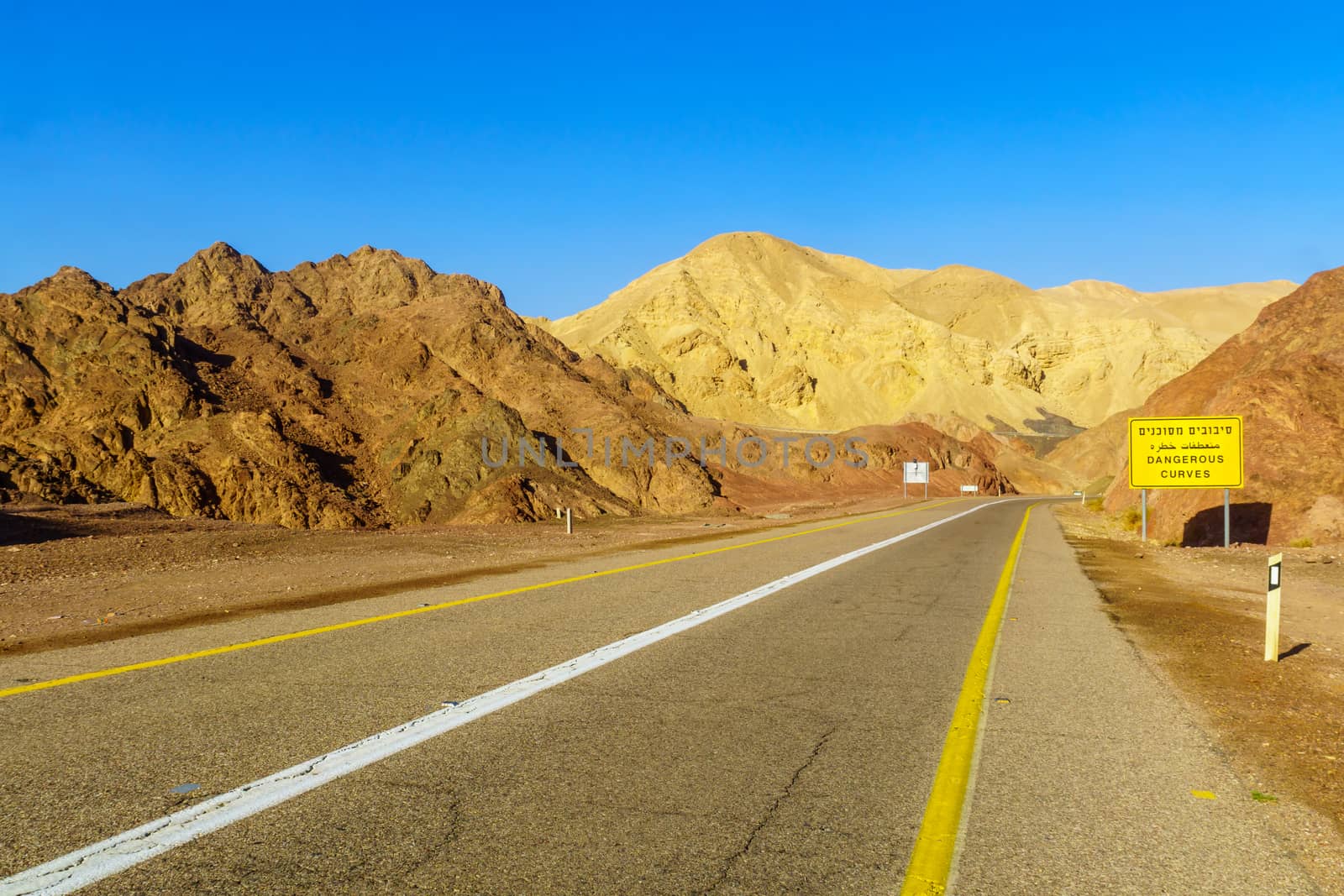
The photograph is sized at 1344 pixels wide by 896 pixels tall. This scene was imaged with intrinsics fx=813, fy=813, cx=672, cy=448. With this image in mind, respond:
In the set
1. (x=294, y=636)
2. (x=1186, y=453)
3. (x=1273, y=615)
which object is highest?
(x=1186, y=453)

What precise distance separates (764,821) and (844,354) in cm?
11270

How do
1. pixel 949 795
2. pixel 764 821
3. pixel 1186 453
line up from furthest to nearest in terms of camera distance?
pixel 1186 453, pixel 949 795, pixel 764 821

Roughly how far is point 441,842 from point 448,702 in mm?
2156

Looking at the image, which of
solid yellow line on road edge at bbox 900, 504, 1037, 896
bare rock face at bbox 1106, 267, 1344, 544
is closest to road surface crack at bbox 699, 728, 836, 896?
solid yellow line on road edge at bbox 900, 504, 1037, 896

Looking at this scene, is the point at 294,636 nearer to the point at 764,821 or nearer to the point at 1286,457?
the point at 764,821

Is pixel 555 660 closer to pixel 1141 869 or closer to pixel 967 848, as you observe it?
pixel 967 848

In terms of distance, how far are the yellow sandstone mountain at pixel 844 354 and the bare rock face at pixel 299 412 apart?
1754 inches

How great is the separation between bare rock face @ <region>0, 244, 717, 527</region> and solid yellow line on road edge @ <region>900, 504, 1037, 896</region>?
99.6ft

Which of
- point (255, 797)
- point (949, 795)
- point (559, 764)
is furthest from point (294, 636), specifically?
point (949, 795)

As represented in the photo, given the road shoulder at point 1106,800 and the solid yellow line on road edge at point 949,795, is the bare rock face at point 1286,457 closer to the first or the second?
the road shoulder at point 1106,800

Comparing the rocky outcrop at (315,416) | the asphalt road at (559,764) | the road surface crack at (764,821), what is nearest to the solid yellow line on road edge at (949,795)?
the asphalt road at (559,764)

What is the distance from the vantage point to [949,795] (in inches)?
158

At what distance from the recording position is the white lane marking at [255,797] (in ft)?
9.84

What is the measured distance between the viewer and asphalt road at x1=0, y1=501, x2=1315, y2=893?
320 cm
